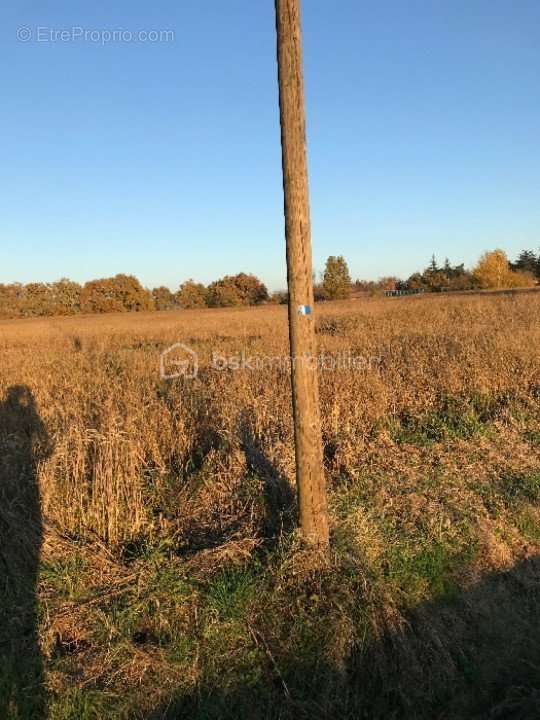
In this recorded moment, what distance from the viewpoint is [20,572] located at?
3.44 m

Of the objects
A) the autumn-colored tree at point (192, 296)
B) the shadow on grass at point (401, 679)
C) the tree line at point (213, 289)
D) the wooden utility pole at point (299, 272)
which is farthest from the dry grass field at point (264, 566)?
the autumn-colored tree at point (192, 296)

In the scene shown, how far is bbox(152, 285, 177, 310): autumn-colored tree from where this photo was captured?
7769 centimetres

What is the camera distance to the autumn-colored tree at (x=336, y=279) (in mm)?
75250

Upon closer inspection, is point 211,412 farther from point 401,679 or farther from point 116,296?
point 116,296

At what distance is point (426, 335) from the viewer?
452 inches

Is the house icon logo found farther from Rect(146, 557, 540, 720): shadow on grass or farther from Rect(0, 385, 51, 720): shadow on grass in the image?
Rect(146, 557, 540, 720): shadow on grass

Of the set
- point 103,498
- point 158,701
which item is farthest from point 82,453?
point 158,701

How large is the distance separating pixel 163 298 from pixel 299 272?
79.2 metres

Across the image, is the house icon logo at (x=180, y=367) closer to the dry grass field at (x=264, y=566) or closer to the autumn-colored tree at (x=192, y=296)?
the dry grass field at (x=264, y=566)

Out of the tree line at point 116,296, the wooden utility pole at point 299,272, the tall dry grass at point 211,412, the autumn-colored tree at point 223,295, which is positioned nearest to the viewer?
the wooden utility pole at point 299,272

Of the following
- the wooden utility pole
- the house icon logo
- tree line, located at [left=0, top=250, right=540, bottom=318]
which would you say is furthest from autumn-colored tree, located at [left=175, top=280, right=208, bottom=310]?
the wooden utility pole

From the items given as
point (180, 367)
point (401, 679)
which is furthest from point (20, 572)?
point (180, 367)

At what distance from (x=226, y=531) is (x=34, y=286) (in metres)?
76.8

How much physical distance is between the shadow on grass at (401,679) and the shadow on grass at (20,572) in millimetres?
715
